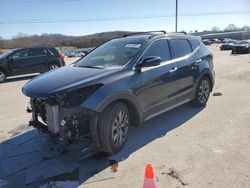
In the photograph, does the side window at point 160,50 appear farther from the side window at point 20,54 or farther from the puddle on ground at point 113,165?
the side window at point 20,54

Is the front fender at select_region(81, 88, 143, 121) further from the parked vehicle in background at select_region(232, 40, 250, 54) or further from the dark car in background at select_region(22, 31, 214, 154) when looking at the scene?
the parked vehicle in background at select_region(232, 40, 250, 54)

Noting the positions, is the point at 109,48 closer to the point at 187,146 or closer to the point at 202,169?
the point at 187,146

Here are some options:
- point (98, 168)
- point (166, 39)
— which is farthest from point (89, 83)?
point (166, 39)

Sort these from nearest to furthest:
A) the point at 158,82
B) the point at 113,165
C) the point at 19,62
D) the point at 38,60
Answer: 1. the point at 113,165
2. the point at 158,82
3. the point at 19,62
4. the point at 38,60

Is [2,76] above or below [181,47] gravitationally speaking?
below

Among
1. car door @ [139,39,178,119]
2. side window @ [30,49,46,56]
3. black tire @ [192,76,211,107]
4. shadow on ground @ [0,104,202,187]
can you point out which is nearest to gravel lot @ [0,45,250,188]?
shadow on ground @ [0,104,202,187]

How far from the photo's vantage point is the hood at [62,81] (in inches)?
163

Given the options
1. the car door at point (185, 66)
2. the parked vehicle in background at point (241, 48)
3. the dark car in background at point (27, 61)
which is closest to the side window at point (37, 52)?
the dark car in background at point (27, 61)

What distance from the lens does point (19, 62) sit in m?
14.8

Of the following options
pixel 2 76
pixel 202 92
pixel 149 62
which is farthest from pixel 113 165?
pixel 2 76

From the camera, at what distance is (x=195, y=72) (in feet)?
21.9

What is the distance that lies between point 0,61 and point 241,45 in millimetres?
22813

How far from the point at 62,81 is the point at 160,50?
220 cm

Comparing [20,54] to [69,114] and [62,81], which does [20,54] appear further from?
[69,114]
